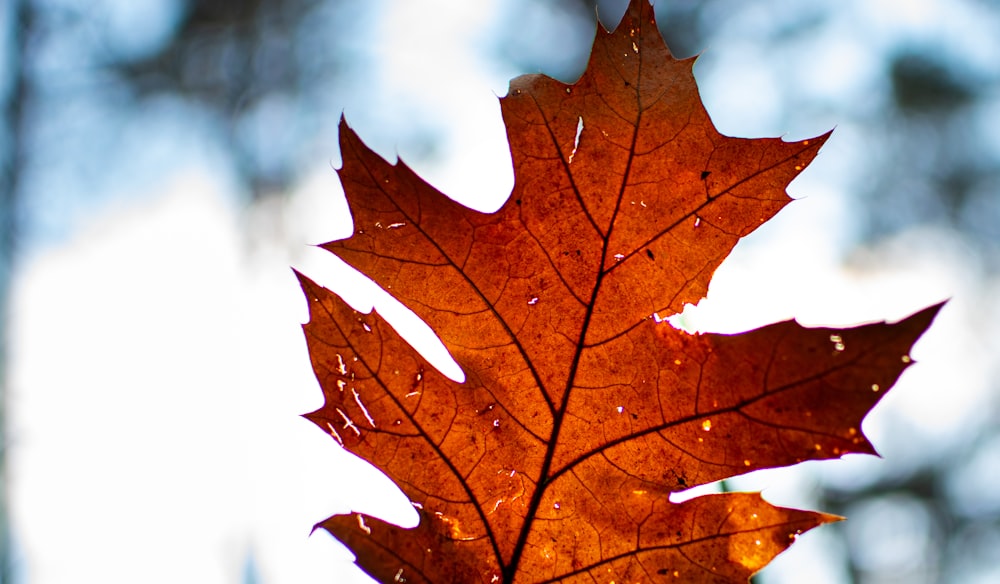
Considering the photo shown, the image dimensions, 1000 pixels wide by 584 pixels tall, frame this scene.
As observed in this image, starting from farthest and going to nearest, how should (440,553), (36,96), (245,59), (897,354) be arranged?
(245,59) < (36,96) < (440,553) < (897,354)

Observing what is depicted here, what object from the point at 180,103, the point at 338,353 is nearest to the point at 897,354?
the point at 338,353

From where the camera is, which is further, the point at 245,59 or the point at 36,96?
the point at 245,59

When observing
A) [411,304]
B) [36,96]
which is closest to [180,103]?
[36,96]

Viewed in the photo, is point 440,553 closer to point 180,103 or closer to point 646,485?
point 646,485

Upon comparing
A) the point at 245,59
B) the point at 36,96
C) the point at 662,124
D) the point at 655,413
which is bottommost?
the point at 655,413

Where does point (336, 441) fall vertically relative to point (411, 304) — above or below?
below

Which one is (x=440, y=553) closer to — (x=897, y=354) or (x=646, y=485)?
(x=646, y=485)

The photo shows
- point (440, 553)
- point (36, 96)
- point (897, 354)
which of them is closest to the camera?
point (897, 354)
